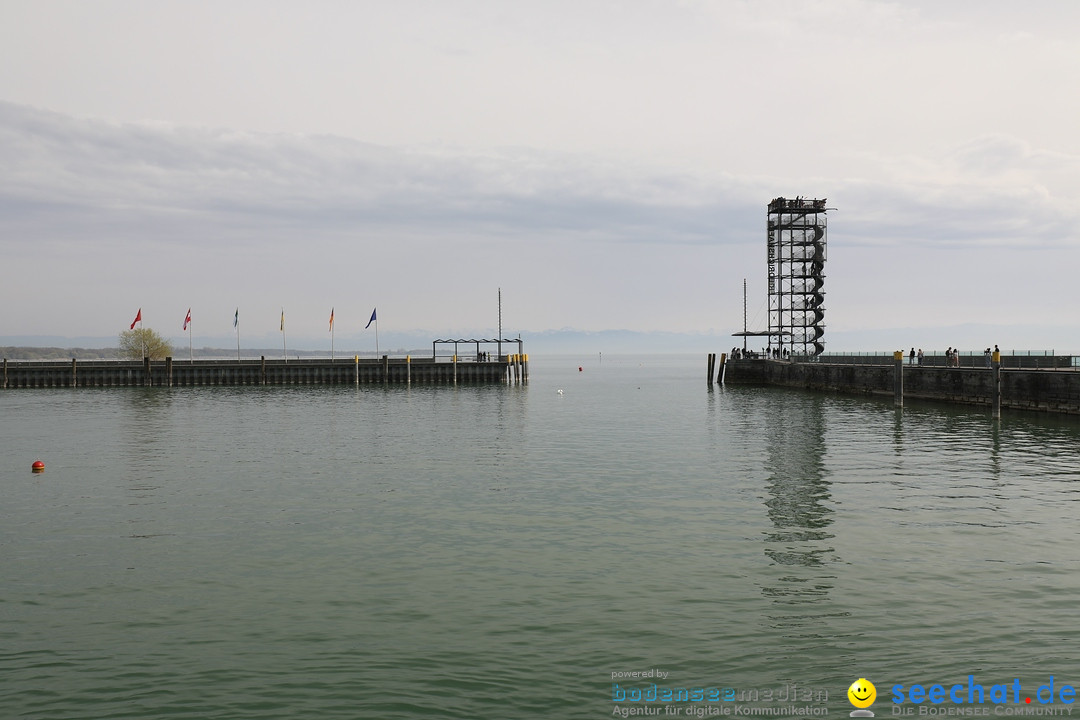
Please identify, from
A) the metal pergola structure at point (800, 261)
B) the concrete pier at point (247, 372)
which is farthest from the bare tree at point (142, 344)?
the metal pergola structure at point (800, 261)

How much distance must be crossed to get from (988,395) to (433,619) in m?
50.8

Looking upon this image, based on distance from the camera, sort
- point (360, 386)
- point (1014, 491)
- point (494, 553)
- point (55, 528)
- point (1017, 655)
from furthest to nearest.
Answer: point (360, 386)
point (1014, 491)
point (55, 528)
point (494, 553)
point (1017, 655)

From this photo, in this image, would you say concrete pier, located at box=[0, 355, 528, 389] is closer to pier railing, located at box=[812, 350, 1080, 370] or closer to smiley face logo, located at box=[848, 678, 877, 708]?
pier railing, located at box=[812, 350, 1080, 370]

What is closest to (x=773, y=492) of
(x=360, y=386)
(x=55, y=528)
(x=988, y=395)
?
(x=55, y=528)

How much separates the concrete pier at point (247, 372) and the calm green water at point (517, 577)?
66368 mm

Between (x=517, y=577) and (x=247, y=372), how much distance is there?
9313cm

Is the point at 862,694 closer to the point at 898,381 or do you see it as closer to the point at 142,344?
the point at 898,381

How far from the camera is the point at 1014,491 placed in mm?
24984

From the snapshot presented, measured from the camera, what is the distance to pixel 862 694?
32.9 feet

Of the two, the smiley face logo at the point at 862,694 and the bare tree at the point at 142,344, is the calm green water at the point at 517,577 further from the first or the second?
the bare tree at the point at 142,344

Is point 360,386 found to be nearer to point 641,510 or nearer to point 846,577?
point 641,510

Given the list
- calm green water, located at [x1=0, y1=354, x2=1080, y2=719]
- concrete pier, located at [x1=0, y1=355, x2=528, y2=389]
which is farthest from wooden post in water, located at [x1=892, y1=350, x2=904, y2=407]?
concrete pier, located at [x1=0, y1=355, x2=528, y2=389]

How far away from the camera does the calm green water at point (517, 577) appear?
10.8 metres

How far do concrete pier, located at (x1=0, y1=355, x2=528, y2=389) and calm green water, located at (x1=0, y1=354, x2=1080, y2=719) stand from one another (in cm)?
6637
